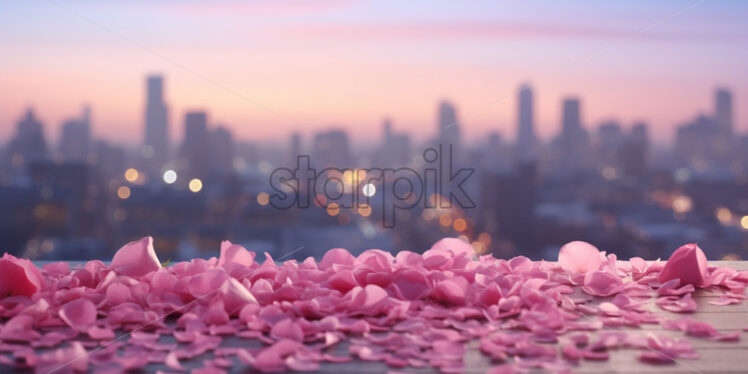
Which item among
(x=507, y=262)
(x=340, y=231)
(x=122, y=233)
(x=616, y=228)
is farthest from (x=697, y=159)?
(x=122, y=233)

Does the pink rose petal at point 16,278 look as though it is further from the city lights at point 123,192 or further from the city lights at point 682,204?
the city lights at point 123,192

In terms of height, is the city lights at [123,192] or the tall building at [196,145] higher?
the tall building at [196,145]

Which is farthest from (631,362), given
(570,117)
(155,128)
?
(570,117)

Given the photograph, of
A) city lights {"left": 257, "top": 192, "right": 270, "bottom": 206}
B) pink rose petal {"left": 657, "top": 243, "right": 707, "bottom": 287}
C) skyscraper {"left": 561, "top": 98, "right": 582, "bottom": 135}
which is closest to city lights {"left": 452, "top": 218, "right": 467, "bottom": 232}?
skyscraper {"left": 561, "top": 98, "right": 582, "bottom": 135}

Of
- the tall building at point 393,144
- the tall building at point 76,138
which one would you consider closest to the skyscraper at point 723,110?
the tall building at point 393,144

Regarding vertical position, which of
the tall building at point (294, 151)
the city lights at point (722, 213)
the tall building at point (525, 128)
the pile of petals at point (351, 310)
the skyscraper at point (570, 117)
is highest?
the skyscraper at point (570, 117)

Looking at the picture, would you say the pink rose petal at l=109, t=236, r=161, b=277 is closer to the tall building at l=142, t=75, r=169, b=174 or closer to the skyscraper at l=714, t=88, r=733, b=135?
the tall building at l=142, t=75, r=169, b=174

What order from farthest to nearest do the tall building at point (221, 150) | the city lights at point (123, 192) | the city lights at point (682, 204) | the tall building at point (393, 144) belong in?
1. the city lights at point (123, 192)
2. the city lights at point (682, 204)
3. the tall building at point (221, 150)
4. the tall building at point (393, 144)
